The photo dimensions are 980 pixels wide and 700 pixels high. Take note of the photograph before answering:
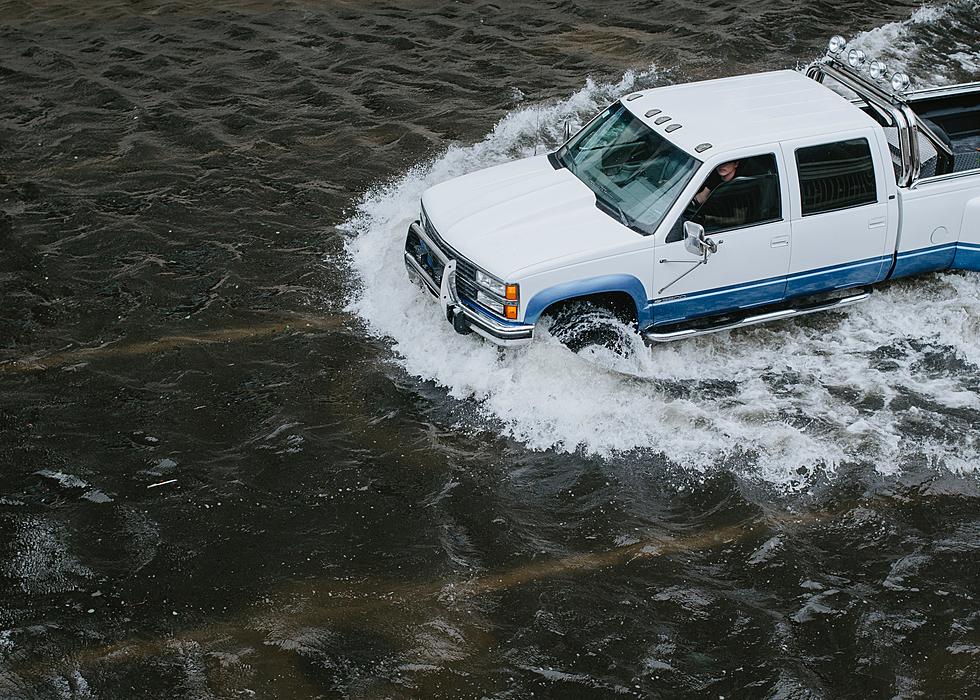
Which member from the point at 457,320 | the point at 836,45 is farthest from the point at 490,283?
the point at 836,45

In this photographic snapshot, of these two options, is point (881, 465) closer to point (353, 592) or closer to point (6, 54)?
point (353, 592)

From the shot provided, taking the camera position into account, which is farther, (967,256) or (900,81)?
(967,256)

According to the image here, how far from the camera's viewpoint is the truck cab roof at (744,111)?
322 inches

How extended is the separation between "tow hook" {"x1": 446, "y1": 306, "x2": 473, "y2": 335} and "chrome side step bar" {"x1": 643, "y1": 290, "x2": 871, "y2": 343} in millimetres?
1505

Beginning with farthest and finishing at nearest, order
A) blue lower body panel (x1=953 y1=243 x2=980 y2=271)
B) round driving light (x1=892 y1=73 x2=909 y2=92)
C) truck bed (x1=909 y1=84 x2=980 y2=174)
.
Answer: truck bed (x1=909 y1=84 x2=980 y2=174) → blue lower body panel (x1=953 y1=243 x2=980 y2=271) → round driving light (x1=892 y1=73 x2=909 y2=92)

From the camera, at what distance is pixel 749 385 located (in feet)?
27.5

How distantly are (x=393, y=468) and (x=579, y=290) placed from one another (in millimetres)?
1994

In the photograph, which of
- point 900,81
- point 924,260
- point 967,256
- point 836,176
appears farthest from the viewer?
point 967,256

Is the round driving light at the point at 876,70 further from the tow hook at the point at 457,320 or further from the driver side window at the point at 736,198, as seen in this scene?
the tow hook at the point at 457,320

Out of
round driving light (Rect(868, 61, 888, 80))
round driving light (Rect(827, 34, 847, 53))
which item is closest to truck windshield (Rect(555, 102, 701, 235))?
round driving light (Rect(827, 34, 847, 53))

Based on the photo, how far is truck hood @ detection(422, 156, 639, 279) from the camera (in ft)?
25.7

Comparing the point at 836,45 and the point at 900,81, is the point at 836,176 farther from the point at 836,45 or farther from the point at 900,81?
the point at 836,45

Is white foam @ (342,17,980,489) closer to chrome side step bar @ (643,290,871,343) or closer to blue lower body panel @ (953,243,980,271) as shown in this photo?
chrome side step bar @ (643,290,871,343)

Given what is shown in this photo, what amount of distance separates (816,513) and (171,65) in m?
10.8
